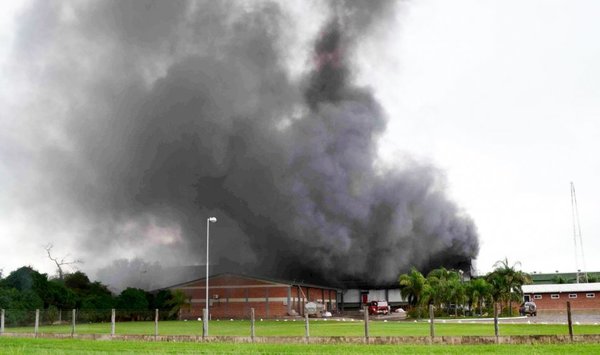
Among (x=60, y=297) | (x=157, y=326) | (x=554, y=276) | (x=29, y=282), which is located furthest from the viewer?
(x=554, y=276)

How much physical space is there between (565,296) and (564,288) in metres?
0.86

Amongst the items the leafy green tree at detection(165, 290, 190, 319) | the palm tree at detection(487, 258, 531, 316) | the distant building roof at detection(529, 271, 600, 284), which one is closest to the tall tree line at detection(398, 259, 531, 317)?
the palm tree at detection(487, 258, 531, 316)

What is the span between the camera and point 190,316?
7306 centimetres

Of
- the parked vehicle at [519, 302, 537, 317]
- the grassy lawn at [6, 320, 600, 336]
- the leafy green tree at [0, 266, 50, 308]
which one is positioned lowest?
the parked vehicle at [519, 302, 537, 317]

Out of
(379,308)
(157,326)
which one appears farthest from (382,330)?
(379,308)

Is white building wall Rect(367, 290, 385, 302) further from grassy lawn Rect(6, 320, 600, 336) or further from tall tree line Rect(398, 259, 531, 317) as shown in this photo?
grassy lawn Rect(6, 320, 600, 336)

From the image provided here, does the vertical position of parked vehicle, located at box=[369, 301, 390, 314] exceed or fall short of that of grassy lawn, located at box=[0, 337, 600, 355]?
it falls short

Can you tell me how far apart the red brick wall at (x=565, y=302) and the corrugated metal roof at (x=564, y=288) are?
0.43 m

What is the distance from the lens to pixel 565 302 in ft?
216

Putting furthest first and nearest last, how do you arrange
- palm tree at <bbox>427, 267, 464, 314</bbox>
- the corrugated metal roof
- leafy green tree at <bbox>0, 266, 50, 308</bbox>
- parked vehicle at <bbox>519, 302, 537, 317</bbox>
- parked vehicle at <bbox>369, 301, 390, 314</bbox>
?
parked vehicle at <bbox>369, 301, 390, 314</bbox> → the corrugated metal roof → palm tree at <bbox>427, 267, 464, 314</bbox> → parked vehicle at <bbox>519, 302, 537, 317</bbox> → leafy green tree at <bbox>0, 266, 50, 308</bbox>

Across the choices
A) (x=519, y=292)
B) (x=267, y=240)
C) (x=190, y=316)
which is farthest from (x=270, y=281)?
(x=519, y=292)

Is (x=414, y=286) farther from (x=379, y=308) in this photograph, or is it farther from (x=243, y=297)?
(x=243, y=297)

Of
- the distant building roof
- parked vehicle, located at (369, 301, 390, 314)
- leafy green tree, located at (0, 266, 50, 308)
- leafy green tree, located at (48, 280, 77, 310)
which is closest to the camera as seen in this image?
leafy green tree, located at (0, 266, 50, 308)

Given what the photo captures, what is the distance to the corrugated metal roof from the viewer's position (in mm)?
65312
